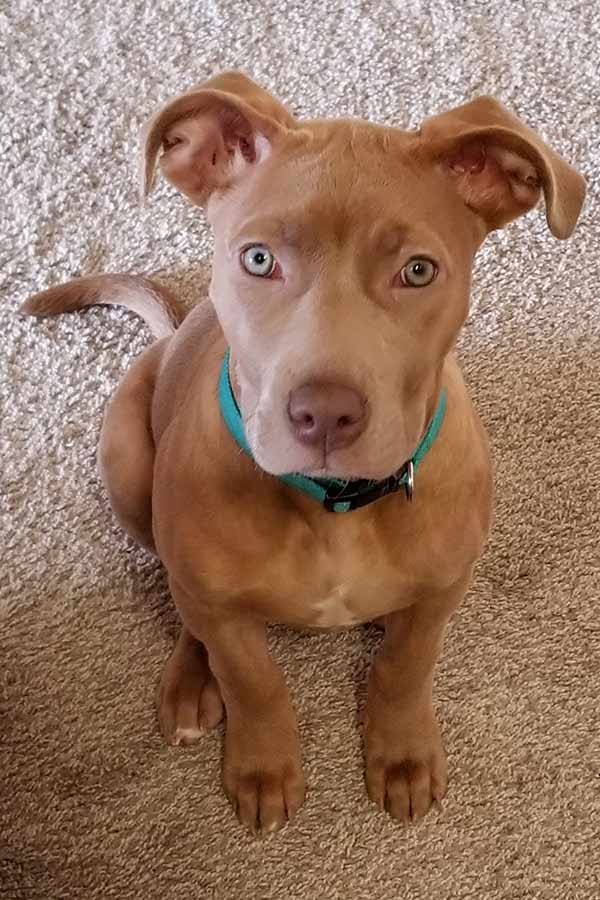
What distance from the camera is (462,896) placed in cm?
210

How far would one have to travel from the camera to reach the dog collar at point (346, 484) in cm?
165

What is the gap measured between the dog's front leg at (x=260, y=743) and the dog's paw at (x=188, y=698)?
0.06m

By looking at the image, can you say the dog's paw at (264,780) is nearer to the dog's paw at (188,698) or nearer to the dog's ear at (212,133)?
the dog's paw at (188,698)

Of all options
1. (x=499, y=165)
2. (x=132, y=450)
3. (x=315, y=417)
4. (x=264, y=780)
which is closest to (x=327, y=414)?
(x=315, y=417)

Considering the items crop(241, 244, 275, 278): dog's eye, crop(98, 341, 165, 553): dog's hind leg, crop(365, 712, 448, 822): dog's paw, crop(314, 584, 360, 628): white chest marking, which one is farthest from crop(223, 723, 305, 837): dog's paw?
crop(241, 244, 275, 278): dog's eye

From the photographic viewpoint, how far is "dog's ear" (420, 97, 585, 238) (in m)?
1.47

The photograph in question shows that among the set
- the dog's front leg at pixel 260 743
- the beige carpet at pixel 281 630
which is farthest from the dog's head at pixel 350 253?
the beige carpet at pixel 281 630

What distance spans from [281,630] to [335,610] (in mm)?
544

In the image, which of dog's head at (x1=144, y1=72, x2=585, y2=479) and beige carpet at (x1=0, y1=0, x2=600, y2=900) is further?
beige carpet at (x1=0, y1=0, x2=600, y2=900)

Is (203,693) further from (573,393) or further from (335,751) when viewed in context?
(573,393)

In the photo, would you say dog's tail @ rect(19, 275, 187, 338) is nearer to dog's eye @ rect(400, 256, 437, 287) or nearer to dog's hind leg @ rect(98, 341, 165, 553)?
dog's hind leg @ rect(98, 341, 165, 553)

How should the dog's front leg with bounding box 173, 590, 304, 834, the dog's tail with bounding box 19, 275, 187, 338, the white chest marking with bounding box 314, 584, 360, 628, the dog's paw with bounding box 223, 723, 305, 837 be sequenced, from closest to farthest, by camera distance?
the white chest marking with bounding box 314, 584, 360, 628 < the dog's front leg with bounding box 173, 590, 304, 834 < the dog's paw with bounding box 223, 723, 305, 837 < the dog's tail with bounding box 19, 275, 187, 338

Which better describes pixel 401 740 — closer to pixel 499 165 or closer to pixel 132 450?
pixel 132 450

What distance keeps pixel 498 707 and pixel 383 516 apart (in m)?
0.74
